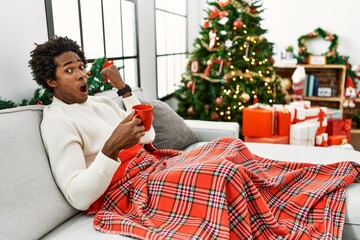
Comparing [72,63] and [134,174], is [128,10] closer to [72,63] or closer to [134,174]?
[72,63]

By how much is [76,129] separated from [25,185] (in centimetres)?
28

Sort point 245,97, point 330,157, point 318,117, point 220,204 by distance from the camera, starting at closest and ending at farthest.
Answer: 1. point 220,204
2. point 330,157
3. point 318,117
4. point 245,97

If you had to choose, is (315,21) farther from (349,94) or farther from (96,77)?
(96,77)

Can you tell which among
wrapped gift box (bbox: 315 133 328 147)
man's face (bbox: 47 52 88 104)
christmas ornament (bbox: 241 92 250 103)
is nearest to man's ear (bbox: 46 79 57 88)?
man's face (bbox: 47 52 88 104)

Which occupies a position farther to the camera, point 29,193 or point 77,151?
point 77,151

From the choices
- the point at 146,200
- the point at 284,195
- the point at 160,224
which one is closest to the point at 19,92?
the point at 146,200

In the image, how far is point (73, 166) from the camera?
1.20 metres

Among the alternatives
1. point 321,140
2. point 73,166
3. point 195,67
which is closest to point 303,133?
point 321,140

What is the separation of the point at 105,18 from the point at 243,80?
141cm

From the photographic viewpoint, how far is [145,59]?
324 centimetres

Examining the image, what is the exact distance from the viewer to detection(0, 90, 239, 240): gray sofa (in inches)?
41.6

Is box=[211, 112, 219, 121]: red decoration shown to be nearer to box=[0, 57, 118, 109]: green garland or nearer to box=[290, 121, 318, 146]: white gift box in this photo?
box=[290, 121, 318, 146]: white gift box

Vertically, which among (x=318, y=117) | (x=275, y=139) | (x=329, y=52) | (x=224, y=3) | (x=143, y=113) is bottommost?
(x=275, y=139)

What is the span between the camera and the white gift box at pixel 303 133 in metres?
2.71
